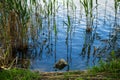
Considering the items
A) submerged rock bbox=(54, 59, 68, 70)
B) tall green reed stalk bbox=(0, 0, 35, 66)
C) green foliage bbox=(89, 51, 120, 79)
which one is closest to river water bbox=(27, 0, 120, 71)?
submerged rock bbox=(54, 59, 68, 70)

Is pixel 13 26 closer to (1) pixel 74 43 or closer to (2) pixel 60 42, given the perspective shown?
(2) pixel 60 42

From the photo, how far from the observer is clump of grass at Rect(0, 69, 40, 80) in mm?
4969

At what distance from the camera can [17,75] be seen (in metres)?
5.07

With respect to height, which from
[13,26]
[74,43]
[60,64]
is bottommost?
[60,64]

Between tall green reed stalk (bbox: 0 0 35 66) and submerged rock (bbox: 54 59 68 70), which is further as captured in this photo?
tall green reed stalk (bbox: 0 0 35 66)

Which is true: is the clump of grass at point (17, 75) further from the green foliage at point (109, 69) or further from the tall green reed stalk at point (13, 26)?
the tall green reed stalk at point (13, 26)

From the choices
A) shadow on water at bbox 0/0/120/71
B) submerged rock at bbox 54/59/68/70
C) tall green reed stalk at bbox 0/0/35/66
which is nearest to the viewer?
submerged rock at bbox 54/59/68/70

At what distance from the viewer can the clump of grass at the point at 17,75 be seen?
16.3 ft

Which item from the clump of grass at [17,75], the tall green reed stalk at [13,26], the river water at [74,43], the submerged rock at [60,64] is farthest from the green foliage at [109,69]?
the tall green reed stalk at [13,26]

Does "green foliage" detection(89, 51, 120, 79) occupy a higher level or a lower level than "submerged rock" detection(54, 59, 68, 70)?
higher

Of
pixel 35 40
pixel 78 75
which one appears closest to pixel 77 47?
pixel 35 40

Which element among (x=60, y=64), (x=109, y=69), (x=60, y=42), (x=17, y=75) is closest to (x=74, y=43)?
(x=60, y=42)

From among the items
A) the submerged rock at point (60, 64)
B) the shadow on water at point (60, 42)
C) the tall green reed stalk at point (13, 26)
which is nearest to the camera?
the submerged rock at point (60, 64)

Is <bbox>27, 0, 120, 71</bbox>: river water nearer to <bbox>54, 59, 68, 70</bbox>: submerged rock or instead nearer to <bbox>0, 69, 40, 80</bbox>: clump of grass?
<bbox>54, 59, 68, 70</bbox>: submerged rock
